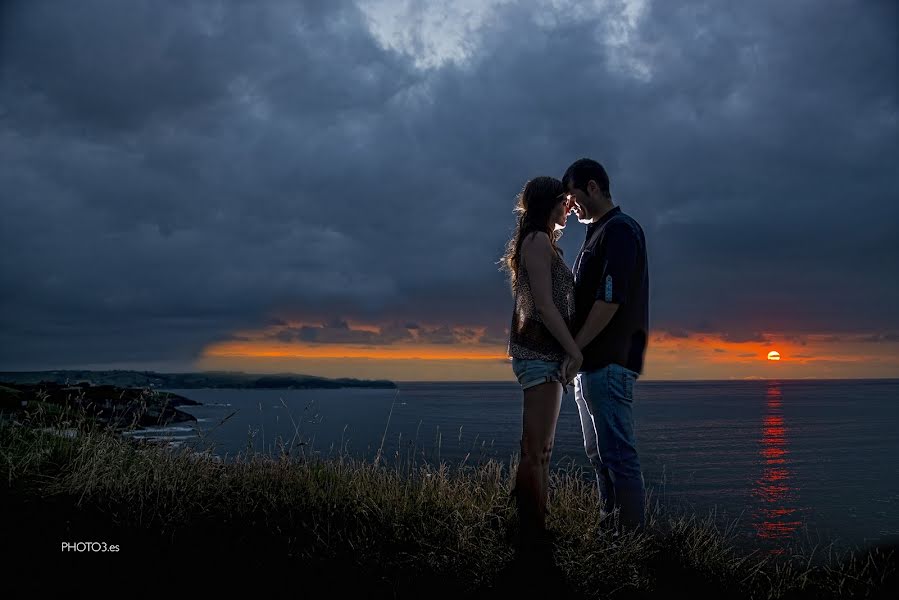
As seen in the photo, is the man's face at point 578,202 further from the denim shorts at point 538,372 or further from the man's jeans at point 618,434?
the denim shorts at point 538,372

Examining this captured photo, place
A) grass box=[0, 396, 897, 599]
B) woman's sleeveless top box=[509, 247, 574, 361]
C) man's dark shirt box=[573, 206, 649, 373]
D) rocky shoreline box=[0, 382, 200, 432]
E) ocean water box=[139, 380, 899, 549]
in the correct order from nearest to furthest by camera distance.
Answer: grass box=[0, 396, 897, 599] → woman's sleeveless top box=[509, 247, 574, 361] → man's dark shirt box=[573, 206, 649, 373] → rocky shoreline box=[0, 382, 200, 432] → ocean water box=[139, 380, 899, 549]

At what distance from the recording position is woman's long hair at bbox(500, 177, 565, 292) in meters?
4.93

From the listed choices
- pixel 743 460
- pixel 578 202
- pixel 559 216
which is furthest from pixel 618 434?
pixel 743 460

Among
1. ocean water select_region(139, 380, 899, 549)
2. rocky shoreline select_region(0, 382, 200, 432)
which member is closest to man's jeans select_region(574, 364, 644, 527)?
ocean water select_region(139, 380, 899, 549)

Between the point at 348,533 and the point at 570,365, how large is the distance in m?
2.32

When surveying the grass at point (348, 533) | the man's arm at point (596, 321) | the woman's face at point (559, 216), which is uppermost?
the woman's face at point (559, 216)

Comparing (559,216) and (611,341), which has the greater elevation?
(559,216)

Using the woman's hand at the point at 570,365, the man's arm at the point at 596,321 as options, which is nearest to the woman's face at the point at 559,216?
the man's arm at the point at 596,321

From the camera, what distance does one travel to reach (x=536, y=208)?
16.2 feet

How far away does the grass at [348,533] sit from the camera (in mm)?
4520

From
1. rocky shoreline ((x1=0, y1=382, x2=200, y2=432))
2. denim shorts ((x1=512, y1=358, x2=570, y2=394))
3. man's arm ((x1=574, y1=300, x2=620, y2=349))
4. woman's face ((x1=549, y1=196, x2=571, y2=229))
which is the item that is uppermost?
woman's face ((x1=549, y1=196, x2=571, y2=229))

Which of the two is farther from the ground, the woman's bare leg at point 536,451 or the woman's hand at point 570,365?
the woman's hand at point 570,365

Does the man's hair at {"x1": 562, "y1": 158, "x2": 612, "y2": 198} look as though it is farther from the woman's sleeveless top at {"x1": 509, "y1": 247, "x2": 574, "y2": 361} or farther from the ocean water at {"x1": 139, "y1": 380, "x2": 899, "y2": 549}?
the ocean water at {"x1": 139, "y1": 380, "x2": 899, "y2": 549}

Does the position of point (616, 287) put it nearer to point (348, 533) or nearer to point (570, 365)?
point (570, 365)
